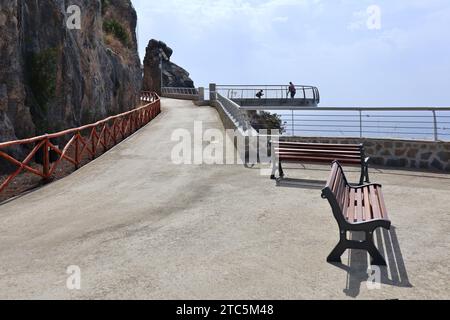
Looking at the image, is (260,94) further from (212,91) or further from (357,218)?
(357,218)

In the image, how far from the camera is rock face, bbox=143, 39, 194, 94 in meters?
65.4

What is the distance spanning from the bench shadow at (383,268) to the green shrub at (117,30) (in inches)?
1156

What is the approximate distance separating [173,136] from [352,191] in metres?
11.4

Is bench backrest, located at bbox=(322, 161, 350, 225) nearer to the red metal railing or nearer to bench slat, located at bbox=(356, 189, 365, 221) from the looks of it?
bench slat, located at bbox=(356, 189, 365, 221)

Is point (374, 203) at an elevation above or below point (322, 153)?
below

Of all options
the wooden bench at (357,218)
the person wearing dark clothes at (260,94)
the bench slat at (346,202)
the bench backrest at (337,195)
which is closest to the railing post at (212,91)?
the person wearing dark clothes at (260,94)

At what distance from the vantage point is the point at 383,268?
4379 mm

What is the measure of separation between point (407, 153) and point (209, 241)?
6.98 metres

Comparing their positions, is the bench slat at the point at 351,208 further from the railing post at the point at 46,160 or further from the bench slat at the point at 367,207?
the railing post at the point at 46,160

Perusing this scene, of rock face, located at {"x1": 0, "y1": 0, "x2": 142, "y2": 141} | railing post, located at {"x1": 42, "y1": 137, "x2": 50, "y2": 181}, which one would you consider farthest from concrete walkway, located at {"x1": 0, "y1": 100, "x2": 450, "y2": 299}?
rock face, located at {"x1": 0, "y1": 0, "x2": 142, "y2": 141}

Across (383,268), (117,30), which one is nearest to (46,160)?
(383,268)

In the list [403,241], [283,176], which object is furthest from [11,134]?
[403,241]

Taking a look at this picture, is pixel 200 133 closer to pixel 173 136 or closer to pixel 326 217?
pixel 173 136

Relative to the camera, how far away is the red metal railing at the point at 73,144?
29.7 feet
